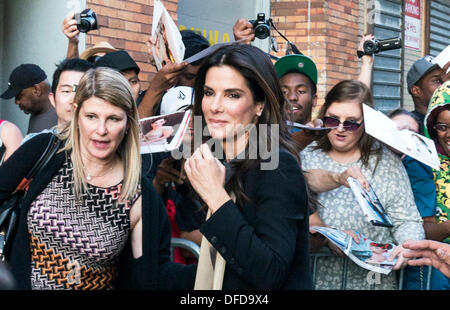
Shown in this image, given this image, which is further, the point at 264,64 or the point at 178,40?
the point at 178,40

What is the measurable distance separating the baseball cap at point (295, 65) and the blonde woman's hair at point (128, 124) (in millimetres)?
1655

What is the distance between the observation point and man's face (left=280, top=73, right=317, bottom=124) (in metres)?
3.94

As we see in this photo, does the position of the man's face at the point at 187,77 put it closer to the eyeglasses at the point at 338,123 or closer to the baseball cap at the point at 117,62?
the baseball cap at the point at 117,62

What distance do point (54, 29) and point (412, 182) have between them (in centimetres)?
352

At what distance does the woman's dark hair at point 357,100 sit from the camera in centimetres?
320

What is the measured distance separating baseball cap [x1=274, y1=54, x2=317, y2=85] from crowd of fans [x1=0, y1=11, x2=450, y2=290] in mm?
676

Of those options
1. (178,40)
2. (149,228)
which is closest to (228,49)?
(149,228)

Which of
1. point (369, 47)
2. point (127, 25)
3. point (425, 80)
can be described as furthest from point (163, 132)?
point (127, 25)

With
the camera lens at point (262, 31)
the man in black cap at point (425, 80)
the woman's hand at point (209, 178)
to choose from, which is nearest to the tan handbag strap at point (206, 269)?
the woman's hand at point (209, 178)

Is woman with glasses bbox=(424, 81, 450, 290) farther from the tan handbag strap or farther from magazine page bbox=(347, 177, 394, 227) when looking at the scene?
the tan handbag strap

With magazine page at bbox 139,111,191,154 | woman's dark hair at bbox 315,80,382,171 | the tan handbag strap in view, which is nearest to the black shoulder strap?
magazine page at bbox 139,111,191,154
